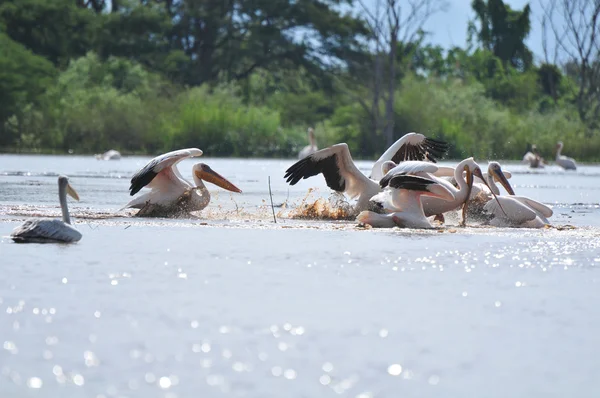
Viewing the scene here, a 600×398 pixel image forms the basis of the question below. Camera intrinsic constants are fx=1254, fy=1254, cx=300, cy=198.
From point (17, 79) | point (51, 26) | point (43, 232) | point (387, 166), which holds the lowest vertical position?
point (43, 232)

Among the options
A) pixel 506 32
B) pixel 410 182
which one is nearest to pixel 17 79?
pixel 506 32

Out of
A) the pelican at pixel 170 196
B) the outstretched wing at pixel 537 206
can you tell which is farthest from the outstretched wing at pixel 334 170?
the outstretched wing at pixel 537 206

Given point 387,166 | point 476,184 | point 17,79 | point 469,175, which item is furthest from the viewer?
point 17,79

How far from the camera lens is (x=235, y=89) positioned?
44.8m

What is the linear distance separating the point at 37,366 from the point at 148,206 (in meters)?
7.11

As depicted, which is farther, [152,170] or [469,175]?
[152,170]

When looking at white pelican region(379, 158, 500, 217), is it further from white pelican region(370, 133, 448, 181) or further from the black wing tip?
white pelican region(370, 133, 448, 181)

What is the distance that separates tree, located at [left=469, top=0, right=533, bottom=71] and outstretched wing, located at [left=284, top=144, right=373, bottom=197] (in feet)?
150

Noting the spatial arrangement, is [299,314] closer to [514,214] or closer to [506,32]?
[514,214]

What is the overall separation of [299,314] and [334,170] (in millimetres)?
5971

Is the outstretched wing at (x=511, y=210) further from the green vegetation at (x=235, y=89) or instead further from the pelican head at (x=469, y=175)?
the green vegetation at (x=235, y=89)

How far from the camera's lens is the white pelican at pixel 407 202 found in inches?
408

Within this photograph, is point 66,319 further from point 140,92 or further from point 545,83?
point 545,83

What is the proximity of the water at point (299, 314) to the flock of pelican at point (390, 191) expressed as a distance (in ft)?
2.24
